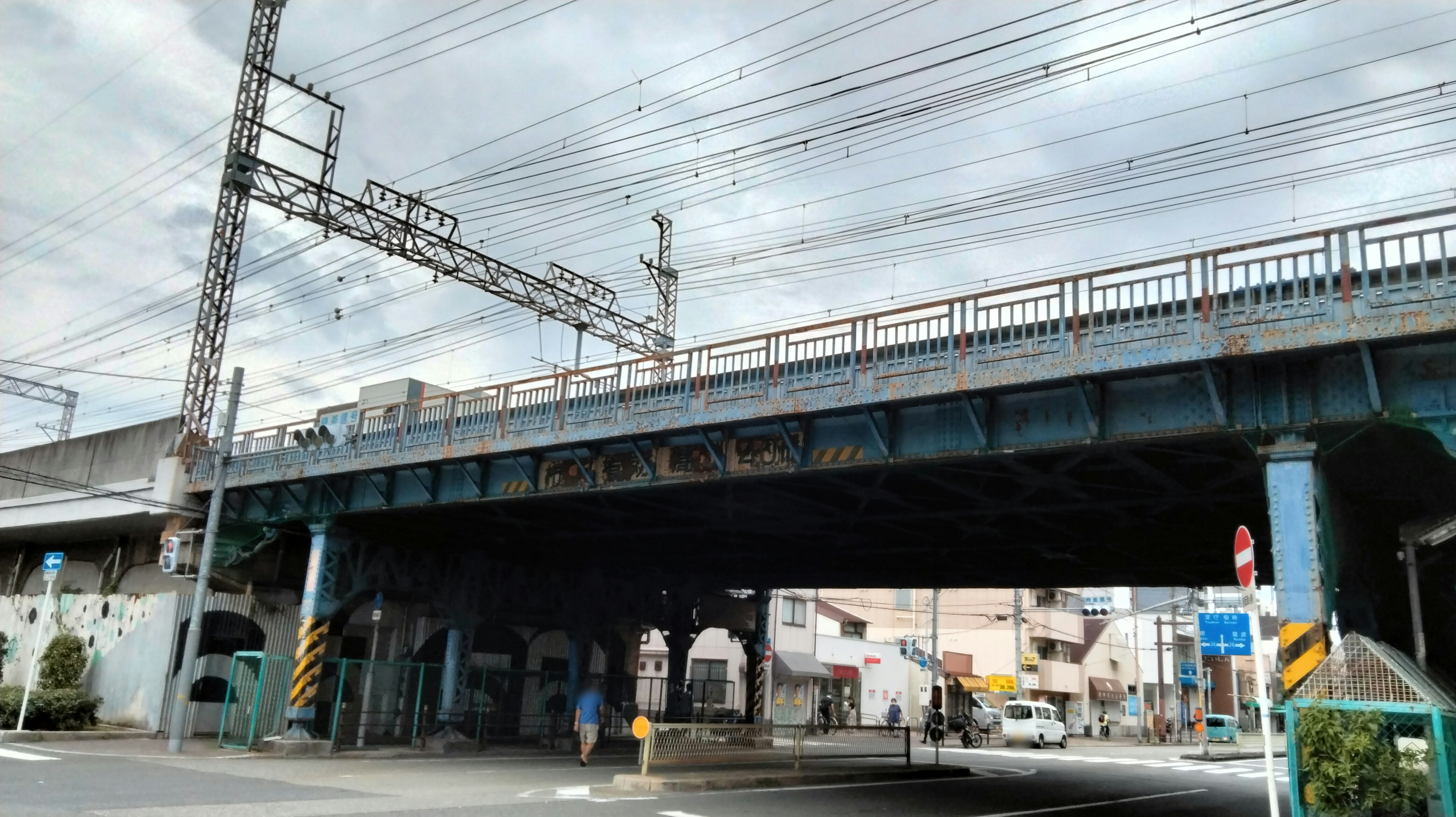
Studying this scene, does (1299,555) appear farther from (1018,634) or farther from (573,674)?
(1018,634)

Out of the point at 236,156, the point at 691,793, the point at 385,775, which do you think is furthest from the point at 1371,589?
the point at 236,156

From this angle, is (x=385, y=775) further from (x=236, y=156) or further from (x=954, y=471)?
(x=236, y=156)

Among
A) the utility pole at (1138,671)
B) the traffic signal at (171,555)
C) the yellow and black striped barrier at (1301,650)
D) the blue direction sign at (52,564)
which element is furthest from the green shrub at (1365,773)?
the utility pole at (1138,671)

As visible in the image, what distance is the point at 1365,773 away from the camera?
33.7 ft

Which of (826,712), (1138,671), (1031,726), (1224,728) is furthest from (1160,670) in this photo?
(826,712)

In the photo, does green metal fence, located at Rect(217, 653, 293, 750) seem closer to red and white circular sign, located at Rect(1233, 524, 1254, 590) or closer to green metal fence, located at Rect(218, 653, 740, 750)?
green metal fence, located at Rect(218, 653, 740, 750)

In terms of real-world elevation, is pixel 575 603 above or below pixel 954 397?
below

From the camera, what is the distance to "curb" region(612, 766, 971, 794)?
17.7 metres

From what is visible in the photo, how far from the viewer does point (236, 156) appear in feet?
87.3

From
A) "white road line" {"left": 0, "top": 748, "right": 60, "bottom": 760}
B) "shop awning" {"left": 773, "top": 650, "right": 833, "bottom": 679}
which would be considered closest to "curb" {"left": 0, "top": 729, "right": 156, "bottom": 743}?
"white road line" {"left": 0, "top": 748, "right": 60, "bottom": 760}

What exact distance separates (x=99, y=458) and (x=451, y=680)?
1359cm

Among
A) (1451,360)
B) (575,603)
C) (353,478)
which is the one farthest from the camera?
(575,603)

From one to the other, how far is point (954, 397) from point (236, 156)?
67.2 ft

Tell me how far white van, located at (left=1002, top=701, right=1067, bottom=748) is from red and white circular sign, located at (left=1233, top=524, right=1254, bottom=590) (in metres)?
38.3
